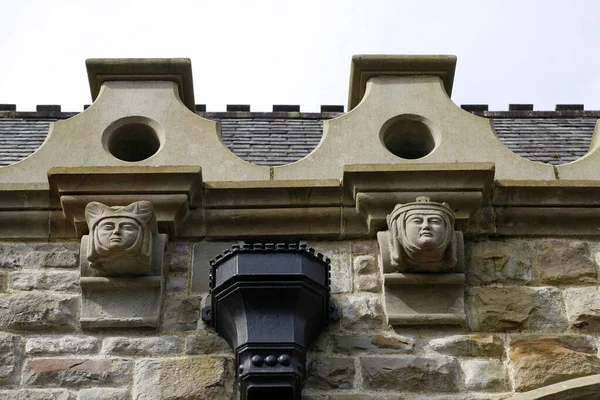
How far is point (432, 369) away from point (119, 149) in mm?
2049

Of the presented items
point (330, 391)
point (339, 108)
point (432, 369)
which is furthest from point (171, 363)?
point (339, 108)

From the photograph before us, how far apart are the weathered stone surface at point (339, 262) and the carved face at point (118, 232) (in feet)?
2.72

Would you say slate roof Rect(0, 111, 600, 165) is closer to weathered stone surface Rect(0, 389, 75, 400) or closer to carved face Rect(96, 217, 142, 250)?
carved face Rect(96, 217, 142, 250)

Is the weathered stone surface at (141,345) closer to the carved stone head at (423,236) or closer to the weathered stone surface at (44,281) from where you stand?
the weathered stone surface at (44,281)

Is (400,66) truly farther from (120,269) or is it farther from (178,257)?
(120,269)

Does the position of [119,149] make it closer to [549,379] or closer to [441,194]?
[441,194]

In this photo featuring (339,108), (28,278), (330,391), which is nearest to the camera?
(330,391)

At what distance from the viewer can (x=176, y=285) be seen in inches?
243

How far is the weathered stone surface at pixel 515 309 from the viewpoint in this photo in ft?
19.7

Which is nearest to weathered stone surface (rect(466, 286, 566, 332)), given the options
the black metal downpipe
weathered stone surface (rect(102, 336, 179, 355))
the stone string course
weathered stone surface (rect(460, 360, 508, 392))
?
the stone string course

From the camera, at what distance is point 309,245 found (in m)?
6.33

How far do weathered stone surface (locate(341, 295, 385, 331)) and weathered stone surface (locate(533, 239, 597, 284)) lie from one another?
0.75m

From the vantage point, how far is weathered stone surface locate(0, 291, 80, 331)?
5.99 m

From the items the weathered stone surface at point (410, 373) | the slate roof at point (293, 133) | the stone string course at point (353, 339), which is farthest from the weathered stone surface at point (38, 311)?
the slate roof at point (293, 133)
